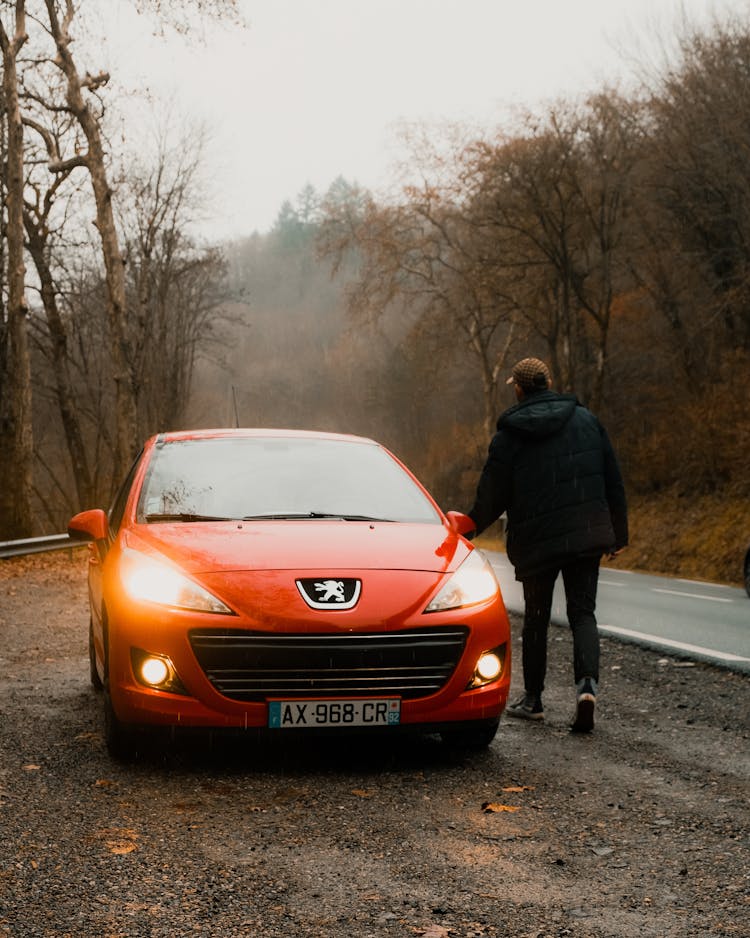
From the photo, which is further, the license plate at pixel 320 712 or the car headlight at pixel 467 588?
the car headlight at pixel 467 588

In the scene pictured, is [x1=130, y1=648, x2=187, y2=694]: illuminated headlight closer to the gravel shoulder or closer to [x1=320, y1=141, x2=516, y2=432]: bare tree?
the gravel shoulder

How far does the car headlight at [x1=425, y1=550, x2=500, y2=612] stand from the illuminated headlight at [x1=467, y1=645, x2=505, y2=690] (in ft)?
0.80

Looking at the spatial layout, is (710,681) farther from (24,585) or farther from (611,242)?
(611,242)

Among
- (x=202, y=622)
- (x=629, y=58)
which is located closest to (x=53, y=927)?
(x=202, y=622)

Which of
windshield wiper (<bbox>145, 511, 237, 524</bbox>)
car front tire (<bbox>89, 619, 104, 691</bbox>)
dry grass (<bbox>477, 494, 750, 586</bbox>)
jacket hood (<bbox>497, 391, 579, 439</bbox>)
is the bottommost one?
dry grass (<bbox>477, 494, 750, 586</bbox>)

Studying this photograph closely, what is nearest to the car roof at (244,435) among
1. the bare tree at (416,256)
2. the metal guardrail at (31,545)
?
the metal guardrail at (31,545)

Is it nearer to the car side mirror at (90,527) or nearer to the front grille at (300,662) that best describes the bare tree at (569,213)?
the car side mirror at (90,527)

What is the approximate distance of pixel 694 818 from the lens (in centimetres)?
465

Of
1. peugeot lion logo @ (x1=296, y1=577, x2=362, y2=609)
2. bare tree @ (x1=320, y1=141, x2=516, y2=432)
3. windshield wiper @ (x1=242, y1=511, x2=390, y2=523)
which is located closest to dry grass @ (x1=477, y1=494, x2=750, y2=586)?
bare tree @ (x1=320, y1=141, x2=516, y2=432)

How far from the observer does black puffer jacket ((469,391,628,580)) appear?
6.54 m

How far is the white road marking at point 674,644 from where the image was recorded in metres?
9.18

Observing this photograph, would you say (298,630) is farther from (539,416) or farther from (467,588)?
(539,416)

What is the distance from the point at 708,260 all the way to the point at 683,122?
3.26 meters

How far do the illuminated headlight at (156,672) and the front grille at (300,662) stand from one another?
14 centimetres
